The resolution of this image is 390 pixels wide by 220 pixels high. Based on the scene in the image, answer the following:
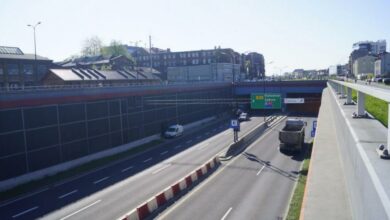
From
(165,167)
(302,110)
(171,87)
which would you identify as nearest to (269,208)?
(165,167)

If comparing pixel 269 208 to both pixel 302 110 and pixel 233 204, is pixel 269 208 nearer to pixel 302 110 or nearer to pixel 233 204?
pixel 233 204

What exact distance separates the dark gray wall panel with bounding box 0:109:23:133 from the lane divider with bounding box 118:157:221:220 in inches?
596

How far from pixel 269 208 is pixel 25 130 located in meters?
22.4

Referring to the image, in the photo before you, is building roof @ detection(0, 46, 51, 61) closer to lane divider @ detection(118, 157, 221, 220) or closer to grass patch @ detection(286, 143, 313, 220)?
lane divider @ detection(118, 157, 221, 220)

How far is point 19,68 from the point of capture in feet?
243

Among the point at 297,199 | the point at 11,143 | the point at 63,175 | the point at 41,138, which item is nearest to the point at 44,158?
the point at 41,138

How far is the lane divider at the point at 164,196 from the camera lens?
20208 millimetres

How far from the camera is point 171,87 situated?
57.5 m

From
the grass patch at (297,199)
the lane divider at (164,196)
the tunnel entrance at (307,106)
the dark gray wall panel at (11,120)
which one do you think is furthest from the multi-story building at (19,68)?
the tunnel entrance at (307,106)

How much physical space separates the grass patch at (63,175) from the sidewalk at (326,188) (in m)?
22.7

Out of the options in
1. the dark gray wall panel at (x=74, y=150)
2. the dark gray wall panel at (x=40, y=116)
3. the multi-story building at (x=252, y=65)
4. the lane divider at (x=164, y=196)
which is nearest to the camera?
the lane divider at (x=164, y=196)

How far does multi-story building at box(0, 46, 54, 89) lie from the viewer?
2778 inches

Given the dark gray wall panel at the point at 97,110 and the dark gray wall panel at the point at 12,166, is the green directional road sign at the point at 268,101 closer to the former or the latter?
the dark gray wall panel at the point at 97,110

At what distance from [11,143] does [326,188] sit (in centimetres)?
2620
